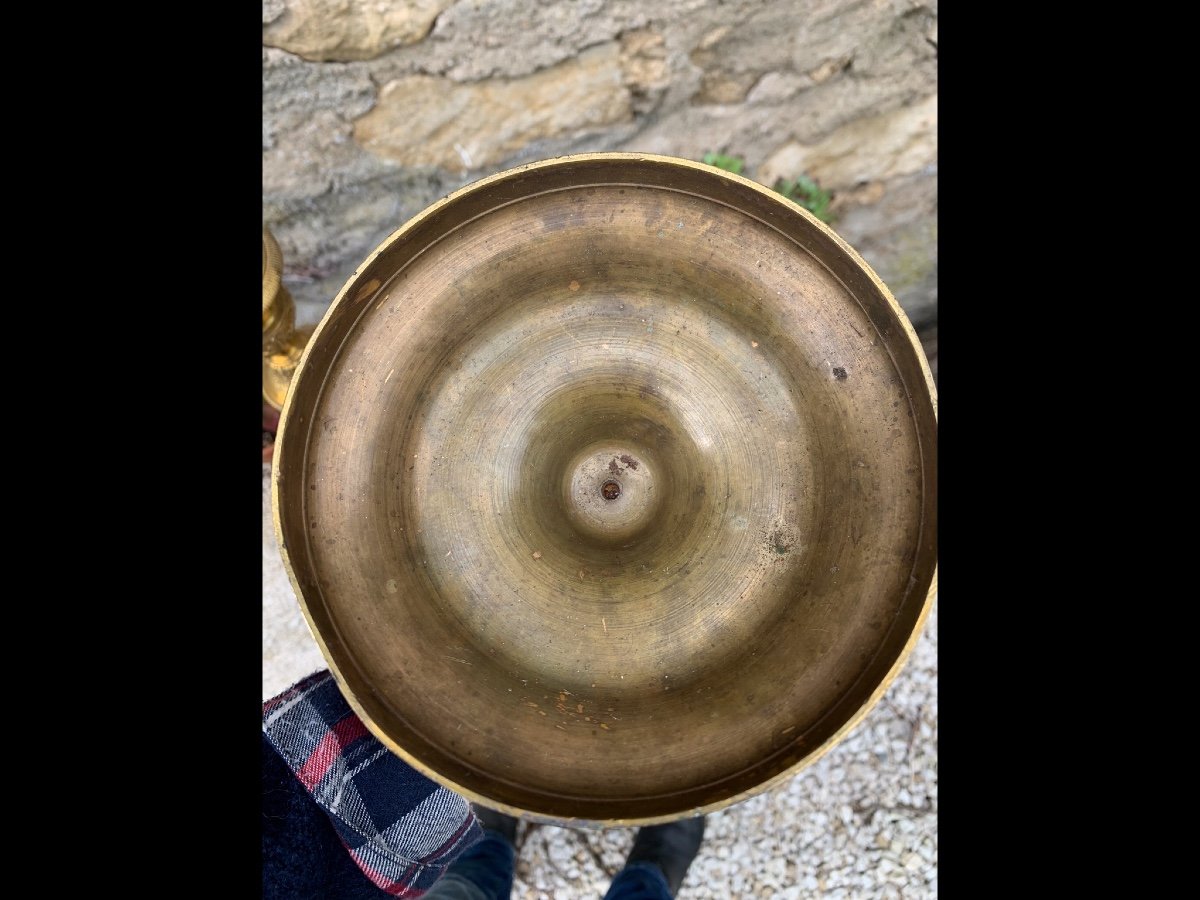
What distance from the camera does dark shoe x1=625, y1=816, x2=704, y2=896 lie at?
5.89 ft

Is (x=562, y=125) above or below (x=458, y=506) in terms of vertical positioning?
above

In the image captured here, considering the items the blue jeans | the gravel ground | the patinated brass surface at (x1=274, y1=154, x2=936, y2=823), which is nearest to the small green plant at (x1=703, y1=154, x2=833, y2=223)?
the patinated brass surface at (x1=274, y1=154, x2=936, y2=823)

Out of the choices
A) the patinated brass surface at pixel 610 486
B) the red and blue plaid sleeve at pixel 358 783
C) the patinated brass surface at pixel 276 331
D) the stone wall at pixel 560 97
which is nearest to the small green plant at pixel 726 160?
the stone wall at pixel 560 97

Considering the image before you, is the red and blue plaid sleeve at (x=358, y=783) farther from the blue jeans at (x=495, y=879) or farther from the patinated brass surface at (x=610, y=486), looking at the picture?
the patinated brass surface at (x=610, y=486)

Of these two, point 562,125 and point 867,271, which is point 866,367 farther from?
point 562,125

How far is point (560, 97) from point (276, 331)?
0.73 metres

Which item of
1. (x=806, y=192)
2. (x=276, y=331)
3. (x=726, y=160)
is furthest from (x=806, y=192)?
(x=276, y=331)

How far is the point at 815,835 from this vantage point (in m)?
1.88

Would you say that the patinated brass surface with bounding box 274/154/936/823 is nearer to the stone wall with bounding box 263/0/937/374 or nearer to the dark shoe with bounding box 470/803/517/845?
the stone wall with bounding box 263/0/937/374

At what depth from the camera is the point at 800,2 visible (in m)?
1.59

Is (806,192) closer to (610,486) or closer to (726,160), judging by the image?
(726,160)

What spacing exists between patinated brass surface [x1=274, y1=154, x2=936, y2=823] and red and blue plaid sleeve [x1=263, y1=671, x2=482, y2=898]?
31 centimetres

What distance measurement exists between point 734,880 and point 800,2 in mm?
1873

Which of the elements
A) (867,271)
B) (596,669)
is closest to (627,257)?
(867,271)
